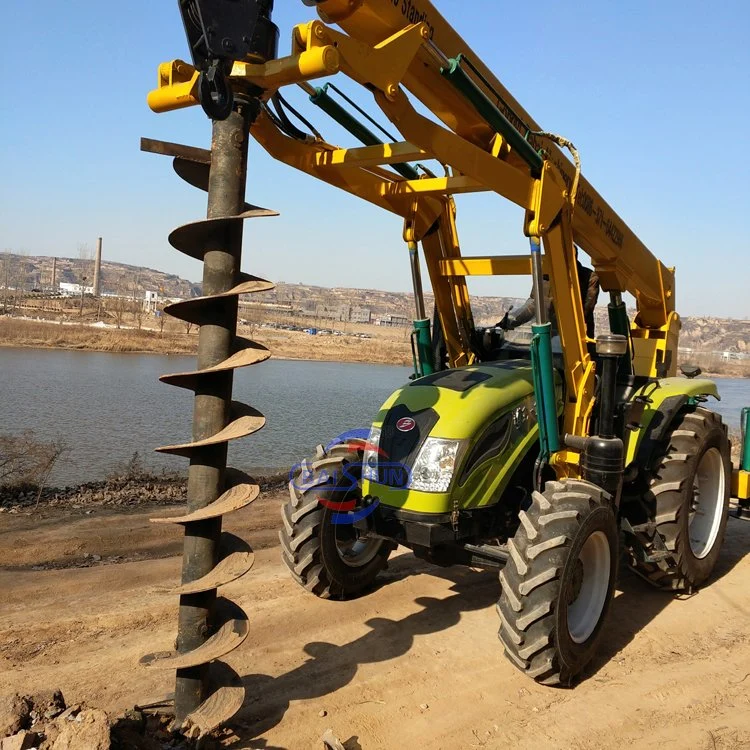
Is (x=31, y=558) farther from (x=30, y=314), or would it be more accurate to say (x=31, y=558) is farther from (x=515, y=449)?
(x=30, y=314)

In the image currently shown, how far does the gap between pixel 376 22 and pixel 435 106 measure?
82 centimetres

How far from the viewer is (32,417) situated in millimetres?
14469

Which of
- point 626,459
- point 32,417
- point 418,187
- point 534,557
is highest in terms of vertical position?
point 418,187

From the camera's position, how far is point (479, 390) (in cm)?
454

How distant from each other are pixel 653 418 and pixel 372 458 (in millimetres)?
2362

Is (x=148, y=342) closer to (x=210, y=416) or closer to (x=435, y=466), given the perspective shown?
(x=435, y=466)

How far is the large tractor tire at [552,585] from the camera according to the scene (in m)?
3.81

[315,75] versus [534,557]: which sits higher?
[315,75]

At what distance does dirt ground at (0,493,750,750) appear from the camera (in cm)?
356

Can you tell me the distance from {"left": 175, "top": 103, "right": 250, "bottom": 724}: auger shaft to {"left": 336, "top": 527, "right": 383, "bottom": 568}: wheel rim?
1.87 metres

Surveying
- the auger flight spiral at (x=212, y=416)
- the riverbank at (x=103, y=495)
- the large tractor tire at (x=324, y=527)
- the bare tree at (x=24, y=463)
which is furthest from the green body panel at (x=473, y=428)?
the bare tree at (x=24, y=463)

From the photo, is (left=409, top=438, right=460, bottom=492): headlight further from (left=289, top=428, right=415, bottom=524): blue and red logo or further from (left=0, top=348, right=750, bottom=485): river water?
(left=0, top=348, right=750, bottom=485): river water

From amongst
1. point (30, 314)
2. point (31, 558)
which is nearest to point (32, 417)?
point (31, 558)

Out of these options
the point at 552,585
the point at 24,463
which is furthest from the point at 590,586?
the point at 24,463
